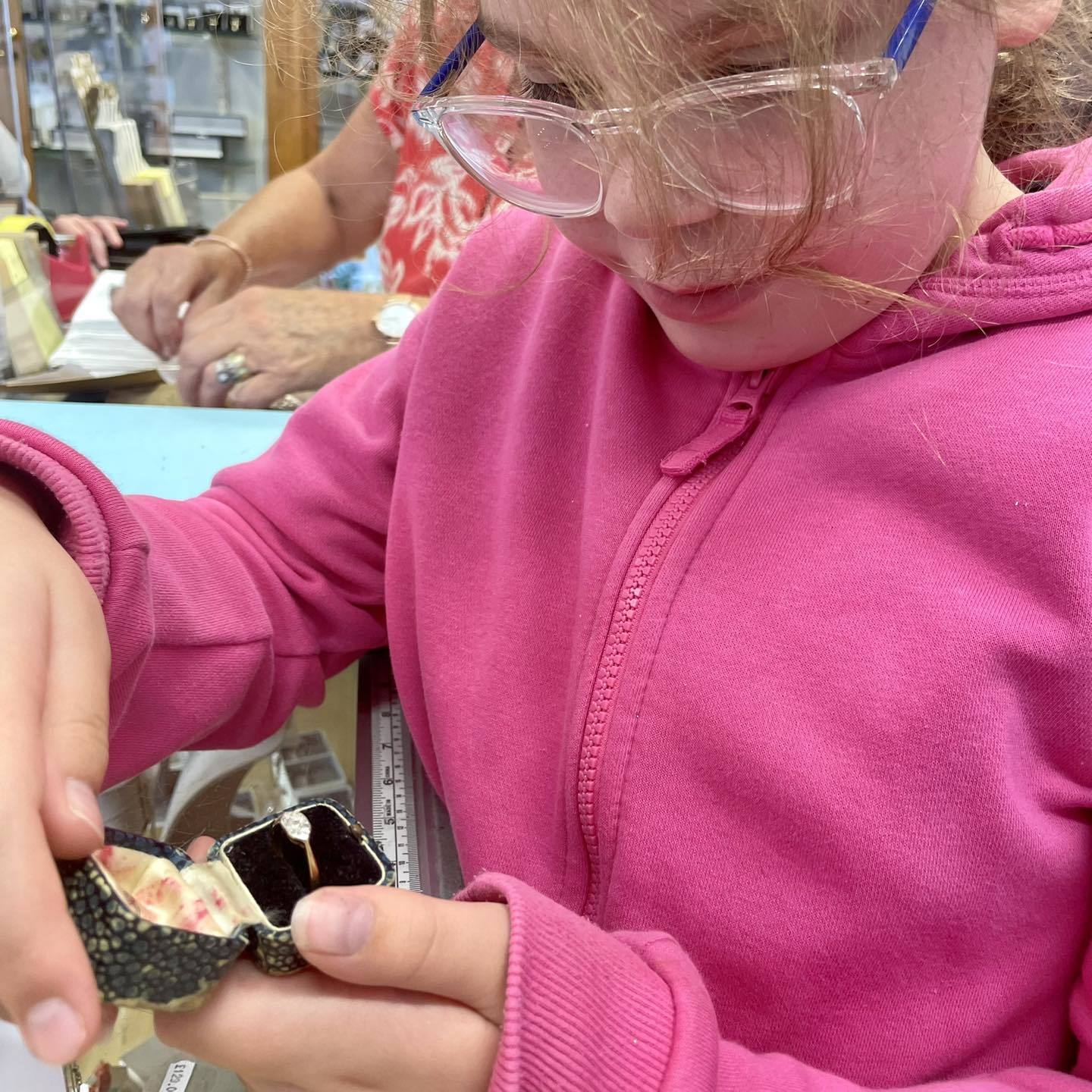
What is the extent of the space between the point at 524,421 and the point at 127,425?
504mm

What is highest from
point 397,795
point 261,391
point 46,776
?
point 46,776

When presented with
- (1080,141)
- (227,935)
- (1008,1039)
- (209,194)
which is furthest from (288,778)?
(209,194)

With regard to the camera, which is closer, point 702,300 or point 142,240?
point 702,300

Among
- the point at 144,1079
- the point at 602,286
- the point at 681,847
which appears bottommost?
the point at 144,1079

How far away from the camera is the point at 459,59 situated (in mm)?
547

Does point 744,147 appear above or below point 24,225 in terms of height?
above

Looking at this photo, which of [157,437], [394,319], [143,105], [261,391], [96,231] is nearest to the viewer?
[157,437]

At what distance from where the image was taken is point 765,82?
1.34 ft

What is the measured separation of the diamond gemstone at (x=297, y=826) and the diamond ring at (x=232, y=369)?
A: 2.74 feet

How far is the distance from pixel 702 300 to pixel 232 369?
2.54 ft

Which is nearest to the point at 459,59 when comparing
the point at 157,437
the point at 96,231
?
the point at 157,437

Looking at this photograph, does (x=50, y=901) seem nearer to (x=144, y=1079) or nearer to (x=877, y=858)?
(x=144, y=1079)

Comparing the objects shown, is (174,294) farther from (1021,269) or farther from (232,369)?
(1021,269)

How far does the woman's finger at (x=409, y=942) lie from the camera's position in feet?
1.18
